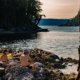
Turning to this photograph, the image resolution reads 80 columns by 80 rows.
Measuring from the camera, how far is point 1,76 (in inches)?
893

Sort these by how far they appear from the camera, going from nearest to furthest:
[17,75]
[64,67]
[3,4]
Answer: [17,75]
[64,67]
[3,4]

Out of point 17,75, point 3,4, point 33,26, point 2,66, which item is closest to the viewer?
point 17,75

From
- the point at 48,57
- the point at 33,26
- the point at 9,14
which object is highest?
the point at 48,57

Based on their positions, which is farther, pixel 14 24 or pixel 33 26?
pixel 33 26

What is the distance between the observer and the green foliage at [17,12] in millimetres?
126475

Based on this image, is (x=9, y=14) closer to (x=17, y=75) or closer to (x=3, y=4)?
(x=3, y=4)

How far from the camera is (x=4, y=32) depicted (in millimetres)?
125375

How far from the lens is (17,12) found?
432 ft

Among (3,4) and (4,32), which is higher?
(3,4)

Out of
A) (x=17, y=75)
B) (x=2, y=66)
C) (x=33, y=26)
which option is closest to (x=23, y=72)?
(x=17, y=75)

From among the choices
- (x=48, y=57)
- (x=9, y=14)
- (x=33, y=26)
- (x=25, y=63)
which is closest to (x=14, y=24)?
(x=9, y=14)

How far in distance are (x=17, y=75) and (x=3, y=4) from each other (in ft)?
339

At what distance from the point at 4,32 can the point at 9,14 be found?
7725mm

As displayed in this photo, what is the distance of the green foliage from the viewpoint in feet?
415
